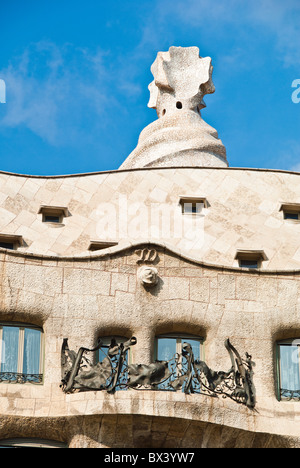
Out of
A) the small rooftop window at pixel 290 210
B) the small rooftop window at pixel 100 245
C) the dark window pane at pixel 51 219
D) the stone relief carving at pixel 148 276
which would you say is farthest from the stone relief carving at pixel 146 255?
the small rooftop window at pixel 290 210

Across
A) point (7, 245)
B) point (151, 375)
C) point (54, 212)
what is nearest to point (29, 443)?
point (151, 375)

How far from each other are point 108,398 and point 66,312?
8.62ft

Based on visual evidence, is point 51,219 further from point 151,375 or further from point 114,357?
point 151,375

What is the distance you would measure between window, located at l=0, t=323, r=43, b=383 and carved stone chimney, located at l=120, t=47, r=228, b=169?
7.85 meters

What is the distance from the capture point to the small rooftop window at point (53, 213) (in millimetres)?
32062

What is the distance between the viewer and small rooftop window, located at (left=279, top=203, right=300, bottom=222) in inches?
1283

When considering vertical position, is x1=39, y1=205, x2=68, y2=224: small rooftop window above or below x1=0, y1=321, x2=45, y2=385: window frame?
above

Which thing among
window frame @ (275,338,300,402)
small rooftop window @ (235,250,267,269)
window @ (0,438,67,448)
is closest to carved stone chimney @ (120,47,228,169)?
small rooftop window @ (235,250,267,269)

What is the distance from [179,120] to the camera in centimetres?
3631

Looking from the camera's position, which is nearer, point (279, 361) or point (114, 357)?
point (114, 357)

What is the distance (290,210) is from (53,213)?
5855 mm

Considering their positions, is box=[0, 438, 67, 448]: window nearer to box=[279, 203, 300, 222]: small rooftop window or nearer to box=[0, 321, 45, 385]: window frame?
box=[0, 321, 45, 385]: window frame

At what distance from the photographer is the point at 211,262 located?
1184 inches

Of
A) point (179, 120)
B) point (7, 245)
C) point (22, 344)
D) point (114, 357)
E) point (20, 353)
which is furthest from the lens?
point (179, 120)
